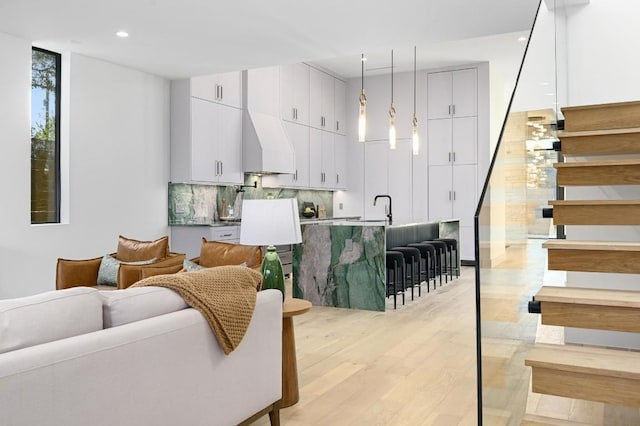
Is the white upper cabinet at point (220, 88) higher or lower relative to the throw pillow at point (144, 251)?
higher

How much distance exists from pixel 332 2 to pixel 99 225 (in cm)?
362

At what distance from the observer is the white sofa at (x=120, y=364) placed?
1.68 metres

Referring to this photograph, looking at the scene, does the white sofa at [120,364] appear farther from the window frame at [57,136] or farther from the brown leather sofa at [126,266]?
the window frame at [57,136]

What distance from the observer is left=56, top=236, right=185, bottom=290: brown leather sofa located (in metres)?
3.60

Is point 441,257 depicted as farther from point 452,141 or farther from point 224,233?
point 224,233

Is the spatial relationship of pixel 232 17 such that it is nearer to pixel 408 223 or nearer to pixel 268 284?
pixel 268 284

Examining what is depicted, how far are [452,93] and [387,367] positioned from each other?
694 cm

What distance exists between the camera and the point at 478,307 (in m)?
2.07

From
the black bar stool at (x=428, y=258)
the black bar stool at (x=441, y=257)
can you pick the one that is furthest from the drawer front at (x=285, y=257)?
the black bar stool at (x=441, y=257)

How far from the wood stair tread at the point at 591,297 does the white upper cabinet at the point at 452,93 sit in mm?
7275

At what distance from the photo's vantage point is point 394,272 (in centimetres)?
612

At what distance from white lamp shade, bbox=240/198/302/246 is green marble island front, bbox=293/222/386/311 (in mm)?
2951

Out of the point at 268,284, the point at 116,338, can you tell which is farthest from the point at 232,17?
the point at 116,338

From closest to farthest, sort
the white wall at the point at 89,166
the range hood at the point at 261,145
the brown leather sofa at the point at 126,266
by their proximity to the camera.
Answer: the brown leather sofa at the point at 126,266 < the white wall at the point at 89,166 < the range hood at the point at 261,145
